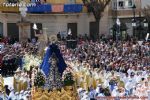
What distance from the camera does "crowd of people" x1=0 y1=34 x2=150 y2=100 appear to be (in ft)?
71.0

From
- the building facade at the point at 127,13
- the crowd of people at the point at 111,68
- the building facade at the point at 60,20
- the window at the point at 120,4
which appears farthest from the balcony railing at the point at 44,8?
the crowd of people at the point at 111,68

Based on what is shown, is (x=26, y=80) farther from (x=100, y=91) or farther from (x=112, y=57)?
(x=112, y=57)

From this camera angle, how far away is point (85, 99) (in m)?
19.4

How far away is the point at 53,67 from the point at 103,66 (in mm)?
16246

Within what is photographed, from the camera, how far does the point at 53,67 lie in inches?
666

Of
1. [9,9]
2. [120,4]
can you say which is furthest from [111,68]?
[120,4]

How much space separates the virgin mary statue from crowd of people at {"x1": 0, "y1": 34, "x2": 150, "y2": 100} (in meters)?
0.81

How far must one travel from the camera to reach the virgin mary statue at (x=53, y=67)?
16.9 metres

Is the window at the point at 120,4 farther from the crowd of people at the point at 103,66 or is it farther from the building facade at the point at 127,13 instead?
the crowd of people at the point at 103,66

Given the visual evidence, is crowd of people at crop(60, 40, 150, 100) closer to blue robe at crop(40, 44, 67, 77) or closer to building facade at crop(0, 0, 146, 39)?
blue robe at crop(40, 44, 67, 77)

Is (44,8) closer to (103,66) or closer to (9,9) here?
(9,9)

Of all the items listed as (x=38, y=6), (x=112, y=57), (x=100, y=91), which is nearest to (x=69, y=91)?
(x=100, y=91)

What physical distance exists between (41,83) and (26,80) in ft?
29.8

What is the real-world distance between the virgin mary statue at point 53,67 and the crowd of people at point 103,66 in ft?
2.67
